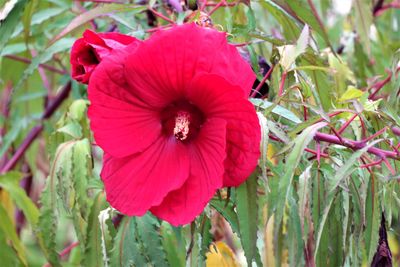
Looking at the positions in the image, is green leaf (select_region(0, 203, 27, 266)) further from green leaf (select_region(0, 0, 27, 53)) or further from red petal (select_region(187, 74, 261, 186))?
red petal (select_region(187, 74, 261, 186))

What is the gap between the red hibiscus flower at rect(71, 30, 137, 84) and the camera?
69 cm

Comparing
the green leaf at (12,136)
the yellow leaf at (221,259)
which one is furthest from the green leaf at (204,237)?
the green leaf at (12,136)

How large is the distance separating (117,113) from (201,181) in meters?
0.10

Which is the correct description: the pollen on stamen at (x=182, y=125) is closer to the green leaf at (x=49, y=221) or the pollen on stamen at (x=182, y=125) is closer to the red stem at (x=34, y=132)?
the green leaf at (x=49, y=221)

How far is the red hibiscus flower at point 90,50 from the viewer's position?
2.28 feet

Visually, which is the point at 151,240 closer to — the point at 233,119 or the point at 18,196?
the point at 233,119

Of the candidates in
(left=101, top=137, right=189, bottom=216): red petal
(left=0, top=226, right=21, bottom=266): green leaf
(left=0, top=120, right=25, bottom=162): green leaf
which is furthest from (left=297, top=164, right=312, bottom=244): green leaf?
(left=0, top=120, right=25, bottom=162): green leaf

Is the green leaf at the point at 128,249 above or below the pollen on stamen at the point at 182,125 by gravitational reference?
below

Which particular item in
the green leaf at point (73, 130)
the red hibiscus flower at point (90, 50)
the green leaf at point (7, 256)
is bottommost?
the green leaf at point (7, 256)

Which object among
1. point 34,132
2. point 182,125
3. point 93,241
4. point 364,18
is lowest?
point 34,132

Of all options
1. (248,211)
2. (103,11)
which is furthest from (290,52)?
(103,11)

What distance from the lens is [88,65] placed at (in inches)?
27.7

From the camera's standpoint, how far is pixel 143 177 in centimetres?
72

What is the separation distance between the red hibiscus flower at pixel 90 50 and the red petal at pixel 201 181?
0.36 ft
